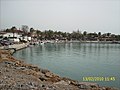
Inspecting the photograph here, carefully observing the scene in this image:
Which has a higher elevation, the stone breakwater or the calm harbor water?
the stone breakwater

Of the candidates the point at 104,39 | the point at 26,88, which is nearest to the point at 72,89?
the point at 26,88

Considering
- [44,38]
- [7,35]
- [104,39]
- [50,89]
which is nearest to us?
[50,89]

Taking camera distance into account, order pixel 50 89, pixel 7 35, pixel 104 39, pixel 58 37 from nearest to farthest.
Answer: pixel 50 89, pixel 7 35, pixel 58 37, pixel 104 39

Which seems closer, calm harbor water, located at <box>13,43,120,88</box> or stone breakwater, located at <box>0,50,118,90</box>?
stone breakwater, located at <box>0,50,118,90</box>

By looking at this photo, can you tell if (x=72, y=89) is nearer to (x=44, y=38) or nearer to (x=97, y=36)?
(x=44, y=38)

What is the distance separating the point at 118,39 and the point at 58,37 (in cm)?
4491

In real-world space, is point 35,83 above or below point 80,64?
above

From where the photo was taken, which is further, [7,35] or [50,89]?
[7,35]

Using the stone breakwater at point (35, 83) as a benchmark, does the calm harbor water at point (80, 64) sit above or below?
below

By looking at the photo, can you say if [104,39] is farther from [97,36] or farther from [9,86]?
[9,86]

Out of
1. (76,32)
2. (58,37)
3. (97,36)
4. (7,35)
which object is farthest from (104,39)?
(7,35)

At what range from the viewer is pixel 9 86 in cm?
837

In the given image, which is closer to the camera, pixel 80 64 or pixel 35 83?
pixel 35 83

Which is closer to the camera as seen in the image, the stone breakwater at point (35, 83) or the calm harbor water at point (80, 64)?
the stone breakwater at point (35, 83)
